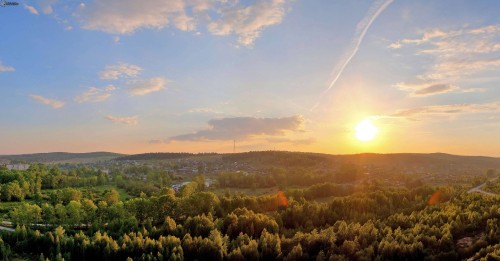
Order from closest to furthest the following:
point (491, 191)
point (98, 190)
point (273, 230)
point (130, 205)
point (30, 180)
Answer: point (273, 230), point (130, 205), point (491, 191), point (30, 180), point (98, 190)

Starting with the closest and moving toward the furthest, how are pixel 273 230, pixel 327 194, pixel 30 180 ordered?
pixel 273 230 < pixel 327 194 < pixel 30 180

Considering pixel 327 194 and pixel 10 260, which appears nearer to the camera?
pixel 10 260

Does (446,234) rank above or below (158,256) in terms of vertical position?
above

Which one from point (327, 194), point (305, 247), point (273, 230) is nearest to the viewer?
point (305, 247)

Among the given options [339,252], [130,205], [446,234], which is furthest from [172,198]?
[446,234]

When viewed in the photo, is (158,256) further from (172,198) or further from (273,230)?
(172,198)

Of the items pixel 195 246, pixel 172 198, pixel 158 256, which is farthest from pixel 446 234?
pixel 172 198

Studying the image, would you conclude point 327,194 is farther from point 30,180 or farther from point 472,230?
point 30,180

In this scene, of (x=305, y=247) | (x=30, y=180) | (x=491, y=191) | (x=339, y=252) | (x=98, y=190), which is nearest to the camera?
(x=339, y=252)

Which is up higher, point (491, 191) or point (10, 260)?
point (491, 191)
